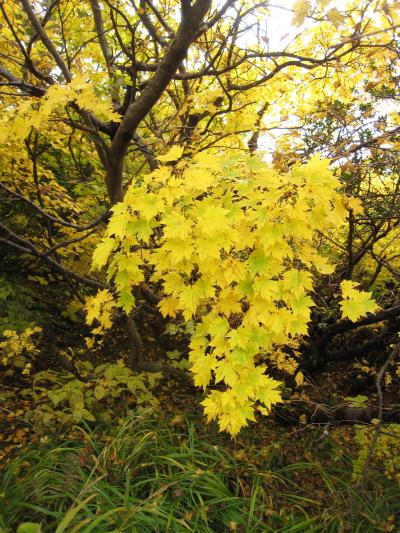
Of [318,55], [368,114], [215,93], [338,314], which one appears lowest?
[338,314]

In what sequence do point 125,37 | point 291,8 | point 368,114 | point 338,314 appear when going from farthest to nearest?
point 125,37, point 338,314, point 368,114, point 291,8

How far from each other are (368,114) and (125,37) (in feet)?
11.1

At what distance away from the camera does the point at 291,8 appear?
2111 millimetres

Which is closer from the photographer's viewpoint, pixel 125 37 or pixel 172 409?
pixel 172 409

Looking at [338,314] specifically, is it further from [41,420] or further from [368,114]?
[41,420]

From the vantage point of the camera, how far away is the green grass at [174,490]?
2534mm

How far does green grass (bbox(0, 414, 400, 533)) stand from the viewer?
2534 millimetres

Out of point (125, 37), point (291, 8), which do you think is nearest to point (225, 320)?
point (291, 8)

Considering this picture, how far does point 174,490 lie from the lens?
2.83 meters

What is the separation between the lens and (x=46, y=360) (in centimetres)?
508

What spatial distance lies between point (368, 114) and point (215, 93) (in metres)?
1.56

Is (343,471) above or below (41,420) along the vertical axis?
above

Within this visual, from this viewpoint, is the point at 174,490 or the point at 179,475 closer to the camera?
the point at 174,490

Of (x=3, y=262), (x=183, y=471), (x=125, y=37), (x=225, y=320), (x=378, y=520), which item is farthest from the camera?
(x=3, y=262)
